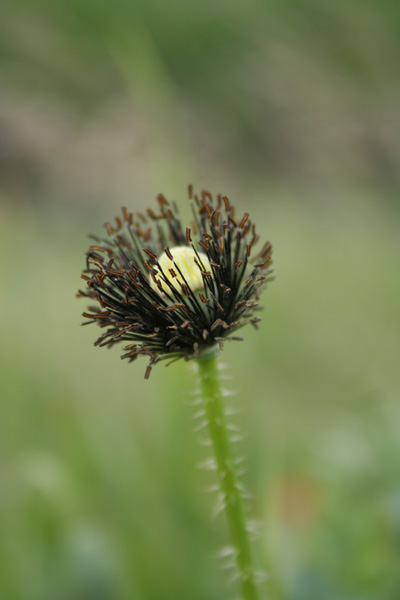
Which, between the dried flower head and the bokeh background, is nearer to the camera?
the dried flower head

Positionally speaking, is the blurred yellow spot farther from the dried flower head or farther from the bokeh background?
the bokeh background

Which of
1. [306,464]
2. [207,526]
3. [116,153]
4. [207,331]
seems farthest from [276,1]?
[207,331]

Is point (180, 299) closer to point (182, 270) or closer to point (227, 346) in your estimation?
point (182, 270)

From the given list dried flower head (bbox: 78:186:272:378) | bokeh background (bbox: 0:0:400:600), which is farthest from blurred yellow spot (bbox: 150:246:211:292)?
bokeh background (bbox: 0:0:400:600)

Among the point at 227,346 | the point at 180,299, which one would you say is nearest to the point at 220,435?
the point at 180,299

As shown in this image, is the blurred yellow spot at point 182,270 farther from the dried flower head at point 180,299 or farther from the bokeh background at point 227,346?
the bokeh background at point 227,346

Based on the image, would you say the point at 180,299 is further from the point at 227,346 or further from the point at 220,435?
the point at 227,346

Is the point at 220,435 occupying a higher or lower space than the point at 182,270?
lower

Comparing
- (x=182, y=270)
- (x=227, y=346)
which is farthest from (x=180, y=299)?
(x=227, y=346)

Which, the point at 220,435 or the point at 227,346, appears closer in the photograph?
the point at 220,435

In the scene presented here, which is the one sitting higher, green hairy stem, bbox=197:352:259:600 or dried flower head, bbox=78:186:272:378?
dried flower head, bbox=78:186:272:378
